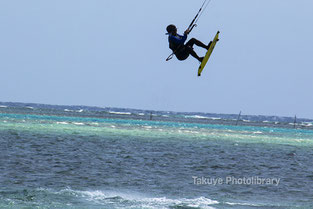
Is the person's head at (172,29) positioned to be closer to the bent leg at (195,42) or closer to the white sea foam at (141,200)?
the bent leg at (195,42)

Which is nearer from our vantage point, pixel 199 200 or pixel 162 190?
pixel 199 200

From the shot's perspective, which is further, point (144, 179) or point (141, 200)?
point (144, 179)

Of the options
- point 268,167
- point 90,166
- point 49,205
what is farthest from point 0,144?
point 49,205

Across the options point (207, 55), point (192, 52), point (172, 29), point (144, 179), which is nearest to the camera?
point (172, 29)

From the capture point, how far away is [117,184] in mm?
16484

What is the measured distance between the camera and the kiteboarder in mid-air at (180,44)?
1512cm

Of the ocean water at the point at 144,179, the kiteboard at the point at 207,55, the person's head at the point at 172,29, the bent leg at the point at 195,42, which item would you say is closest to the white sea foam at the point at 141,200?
the ocean water at the point at 144,179

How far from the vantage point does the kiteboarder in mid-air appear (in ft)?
49.6

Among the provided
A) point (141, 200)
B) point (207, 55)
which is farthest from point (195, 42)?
point (141, 200)

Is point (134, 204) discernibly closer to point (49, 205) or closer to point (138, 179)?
point (49, 205)

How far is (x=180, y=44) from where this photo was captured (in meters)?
15.2

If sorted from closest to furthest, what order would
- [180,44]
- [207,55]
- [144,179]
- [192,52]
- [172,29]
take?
1. [180,44]
2. [172,29]
3. [192,52]
4. [207,55]
5. [144,179]

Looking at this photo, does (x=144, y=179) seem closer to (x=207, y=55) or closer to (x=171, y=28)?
(x=207, y=55)

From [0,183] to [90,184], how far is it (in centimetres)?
248
